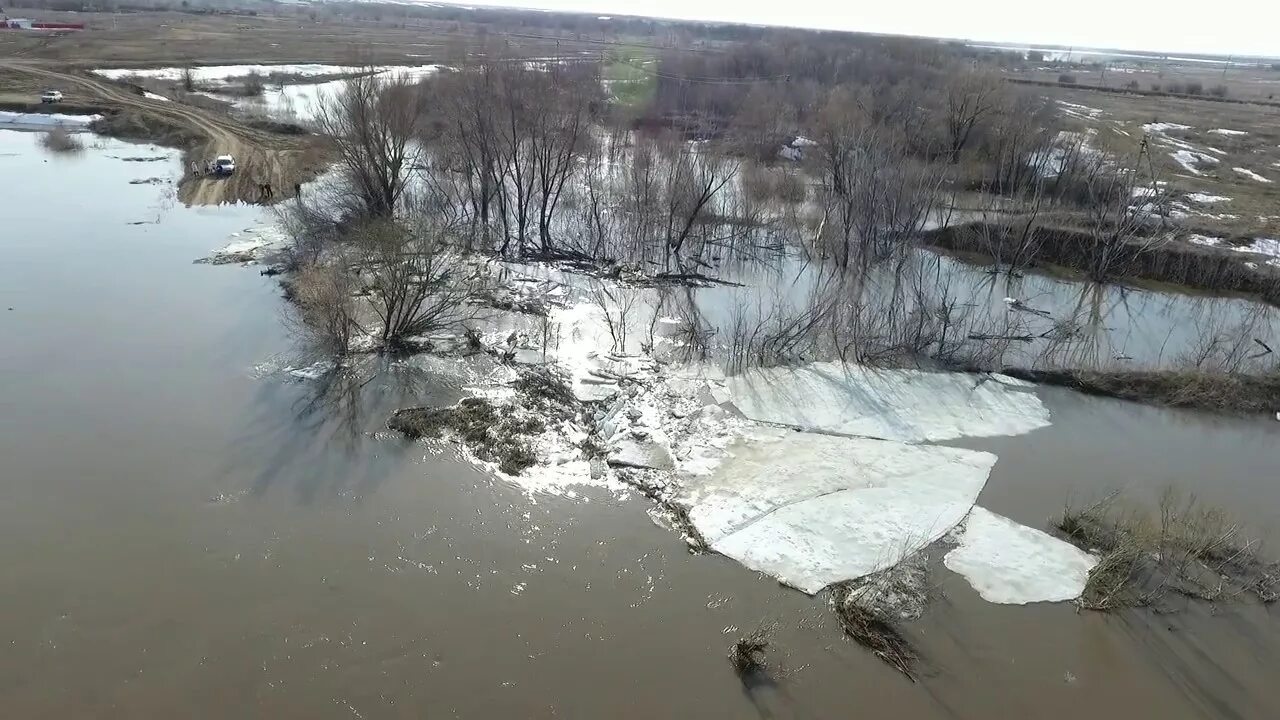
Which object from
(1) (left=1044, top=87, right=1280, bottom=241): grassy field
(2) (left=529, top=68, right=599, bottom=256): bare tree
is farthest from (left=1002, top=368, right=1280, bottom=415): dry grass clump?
(2) (left=529, top=68, right=599, bottom=256): bare tree

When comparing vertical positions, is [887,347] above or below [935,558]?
above

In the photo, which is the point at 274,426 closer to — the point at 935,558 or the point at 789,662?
the point at 789,662

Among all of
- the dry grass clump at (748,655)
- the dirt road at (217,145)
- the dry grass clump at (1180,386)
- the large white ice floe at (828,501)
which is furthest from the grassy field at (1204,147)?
the dirt road at (217,145)

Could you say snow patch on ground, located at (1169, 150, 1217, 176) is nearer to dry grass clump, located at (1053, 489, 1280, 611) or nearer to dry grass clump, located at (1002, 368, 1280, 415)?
dry grass clump, located at (1002, 368, 1280, 415)

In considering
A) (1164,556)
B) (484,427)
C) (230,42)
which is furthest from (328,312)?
(230,42)

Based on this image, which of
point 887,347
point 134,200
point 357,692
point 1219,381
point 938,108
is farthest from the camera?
point 938,108

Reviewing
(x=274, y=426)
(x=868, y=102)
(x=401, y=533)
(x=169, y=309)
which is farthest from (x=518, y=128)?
(x=868, y=102)

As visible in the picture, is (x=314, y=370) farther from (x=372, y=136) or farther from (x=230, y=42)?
(x=230, y=42)
